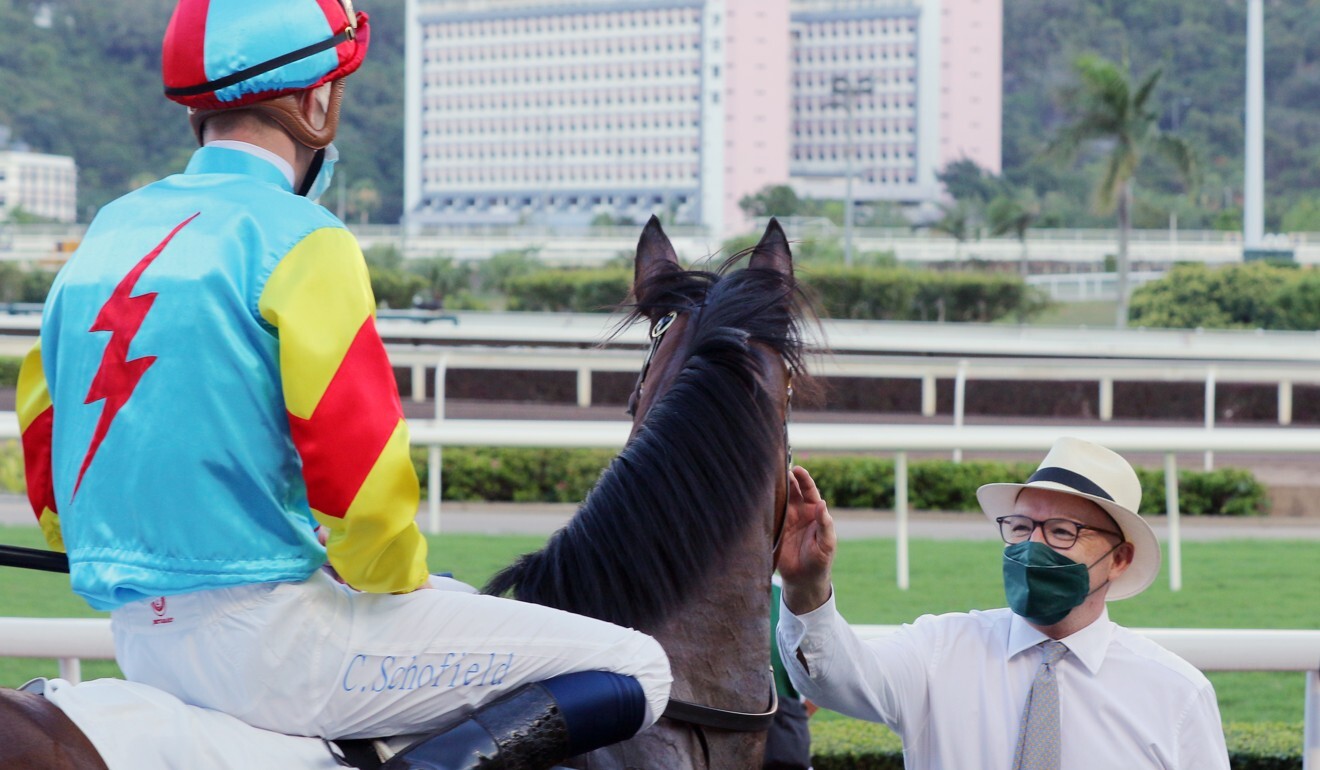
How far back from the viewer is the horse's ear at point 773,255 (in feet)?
5.72

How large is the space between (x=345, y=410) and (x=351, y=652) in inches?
8.7

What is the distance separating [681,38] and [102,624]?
216 ft

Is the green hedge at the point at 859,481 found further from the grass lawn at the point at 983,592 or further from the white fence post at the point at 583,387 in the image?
the white fence post at the point at 583,387

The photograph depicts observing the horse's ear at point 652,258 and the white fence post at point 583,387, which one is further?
the white fence post at point 583,387

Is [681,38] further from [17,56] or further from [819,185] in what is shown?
[17,56]

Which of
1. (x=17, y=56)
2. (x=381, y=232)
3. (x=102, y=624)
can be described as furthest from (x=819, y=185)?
(x=102, y=624)

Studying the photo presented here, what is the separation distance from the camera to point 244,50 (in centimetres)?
131

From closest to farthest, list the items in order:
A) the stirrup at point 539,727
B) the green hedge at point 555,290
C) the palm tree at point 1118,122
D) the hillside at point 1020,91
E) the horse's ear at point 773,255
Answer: the stirrup at point 539,727 < the horse's ear at point 773,255 < the palm tree at point 1118,122 < the green hedge at point 555,290 < the hillside at point 1020,91

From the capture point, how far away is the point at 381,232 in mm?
51344

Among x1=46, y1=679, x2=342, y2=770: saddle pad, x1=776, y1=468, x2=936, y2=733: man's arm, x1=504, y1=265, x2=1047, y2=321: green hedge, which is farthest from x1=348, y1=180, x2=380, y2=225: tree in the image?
x1=46, y1=679, x2=342, y2=770: saddle pad

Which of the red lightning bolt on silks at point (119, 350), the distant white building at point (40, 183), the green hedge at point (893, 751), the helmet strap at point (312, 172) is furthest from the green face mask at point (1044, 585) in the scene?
the distant white building at point (40, 183)

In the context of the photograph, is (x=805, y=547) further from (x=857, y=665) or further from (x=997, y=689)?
(x=997, y=689)

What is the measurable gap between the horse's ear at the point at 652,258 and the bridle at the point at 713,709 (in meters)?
0.06

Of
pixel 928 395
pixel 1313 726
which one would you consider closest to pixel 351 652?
pixel 1313 726
